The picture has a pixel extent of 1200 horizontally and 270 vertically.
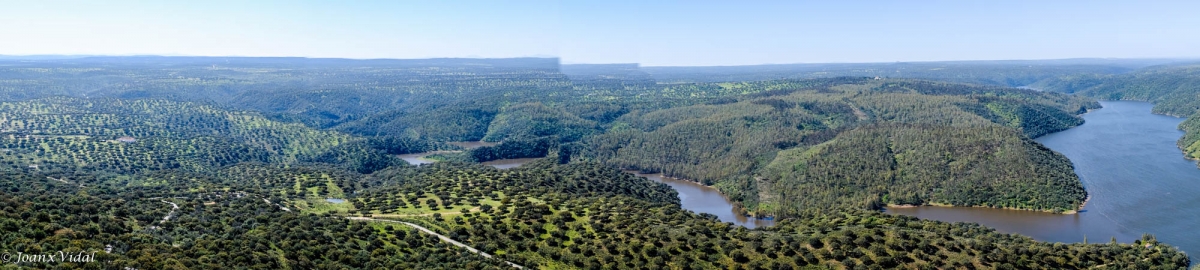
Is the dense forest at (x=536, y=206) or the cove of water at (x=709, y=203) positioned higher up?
the dense forest at (x=536, y=206)

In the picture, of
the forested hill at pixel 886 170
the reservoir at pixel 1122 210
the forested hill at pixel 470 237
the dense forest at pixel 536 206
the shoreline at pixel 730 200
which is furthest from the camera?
the forested hill at pixel 886 170

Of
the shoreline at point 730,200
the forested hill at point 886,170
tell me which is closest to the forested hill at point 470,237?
the shoreline at point 730,200

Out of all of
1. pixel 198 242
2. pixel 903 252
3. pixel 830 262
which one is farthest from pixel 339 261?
pixel 903 252

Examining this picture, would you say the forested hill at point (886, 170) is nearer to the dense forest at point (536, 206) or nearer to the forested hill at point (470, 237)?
the dense forest at point (536, 206)

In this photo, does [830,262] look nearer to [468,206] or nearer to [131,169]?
[468,206]

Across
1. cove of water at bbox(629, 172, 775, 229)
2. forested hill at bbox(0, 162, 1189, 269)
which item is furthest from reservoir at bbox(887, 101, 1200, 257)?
cove of water at bbox(629, 172, 775, 229)

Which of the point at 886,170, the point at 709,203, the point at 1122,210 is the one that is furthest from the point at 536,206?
the point at 1122,210

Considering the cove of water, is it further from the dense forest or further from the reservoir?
the reservoir

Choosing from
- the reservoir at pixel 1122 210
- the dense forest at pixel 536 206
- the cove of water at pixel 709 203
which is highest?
the dense forest at pixel 536 206

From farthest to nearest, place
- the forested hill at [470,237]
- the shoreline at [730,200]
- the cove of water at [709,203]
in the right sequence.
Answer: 1. the shoreline at [730,200]
2. the cove of water at [709,203]
3. the forested hill at [470,237]
